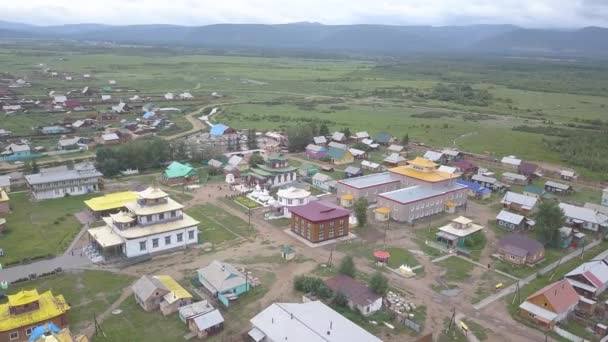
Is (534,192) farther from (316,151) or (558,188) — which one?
(316,151)

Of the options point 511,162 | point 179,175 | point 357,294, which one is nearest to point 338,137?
point 511,162

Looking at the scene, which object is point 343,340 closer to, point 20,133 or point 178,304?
point 178,304

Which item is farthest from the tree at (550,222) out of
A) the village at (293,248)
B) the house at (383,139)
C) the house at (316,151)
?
the house at (383,139)

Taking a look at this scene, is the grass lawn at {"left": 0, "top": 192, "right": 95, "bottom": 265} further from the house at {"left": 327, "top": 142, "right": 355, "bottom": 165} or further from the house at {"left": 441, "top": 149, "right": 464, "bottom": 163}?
the house at {"left": 441, "top": 149, "right": 464, "bottom": 163}

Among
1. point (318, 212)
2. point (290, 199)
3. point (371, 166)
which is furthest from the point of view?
point (371, 166)

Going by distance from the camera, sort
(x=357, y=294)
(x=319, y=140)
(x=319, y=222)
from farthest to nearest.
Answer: (x=319, y=140) < (x=319, y=222) < (x=357, y=294)

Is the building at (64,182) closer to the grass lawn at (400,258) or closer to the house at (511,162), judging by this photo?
the grass lawn at (400,258)

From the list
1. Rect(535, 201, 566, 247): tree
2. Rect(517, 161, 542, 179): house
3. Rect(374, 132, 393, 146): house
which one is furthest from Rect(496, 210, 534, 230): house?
Rect(374, 132, 393, 146): house

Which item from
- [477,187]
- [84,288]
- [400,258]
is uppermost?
[477,187]
